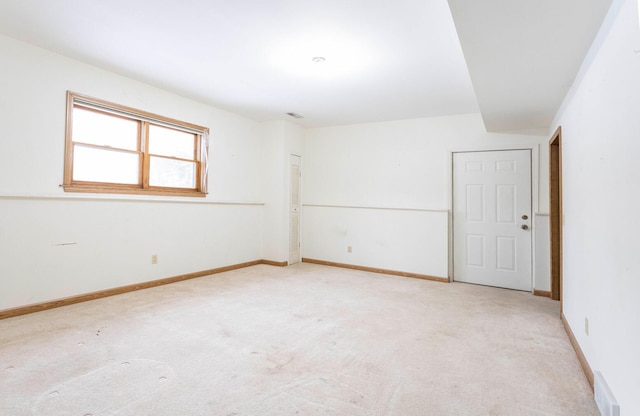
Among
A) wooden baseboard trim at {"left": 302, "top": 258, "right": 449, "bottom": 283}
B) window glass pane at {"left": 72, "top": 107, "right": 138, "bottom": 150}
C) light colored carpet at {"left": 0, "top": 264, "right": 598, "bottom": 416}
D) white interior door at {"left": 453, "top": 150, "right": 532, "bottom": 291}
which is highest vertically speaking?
window glass pane at {"left": 72, "top": 107, "right": 138, "bottom": 150}

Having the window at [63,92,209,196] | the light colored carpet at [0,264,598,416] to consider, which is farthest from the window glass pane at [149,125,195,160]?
the light colored carpet at [0,264,598,416]

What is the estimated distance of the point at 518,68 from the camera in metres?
2.35

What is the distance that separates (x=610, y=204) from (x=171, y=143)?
456 centimetres

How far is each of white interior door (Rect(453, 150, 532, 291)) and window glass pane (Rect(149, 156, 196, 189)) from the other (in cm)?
389

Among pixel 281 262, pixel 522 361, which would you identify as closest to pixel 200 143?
pixel 281 262

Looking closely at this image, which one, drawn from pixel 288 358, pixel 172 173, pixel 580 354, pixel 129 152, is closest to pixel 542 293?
pixel 580 354

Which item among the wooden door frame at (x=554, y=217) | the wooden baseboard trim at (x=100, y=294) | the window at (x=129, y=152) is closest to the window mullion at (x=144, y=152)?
the window at (x=129, y=152)

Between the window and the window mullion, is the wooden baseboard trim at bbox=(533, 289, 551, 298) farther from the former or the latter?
the window mullion

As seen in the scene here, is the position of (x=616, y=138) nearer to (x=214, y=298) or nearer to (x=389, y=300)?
(x=389, y=300)

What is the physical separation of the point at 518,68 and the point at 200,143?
13.1ft

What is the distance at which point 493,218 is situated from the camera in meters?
4.47

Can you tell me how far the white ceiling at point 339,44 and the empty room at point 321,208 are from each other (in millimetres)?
Result: 22

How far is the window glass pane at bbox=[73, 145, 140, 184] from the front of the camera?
11.2 feet

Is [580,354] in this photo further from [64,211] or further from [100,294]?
[64,211]
